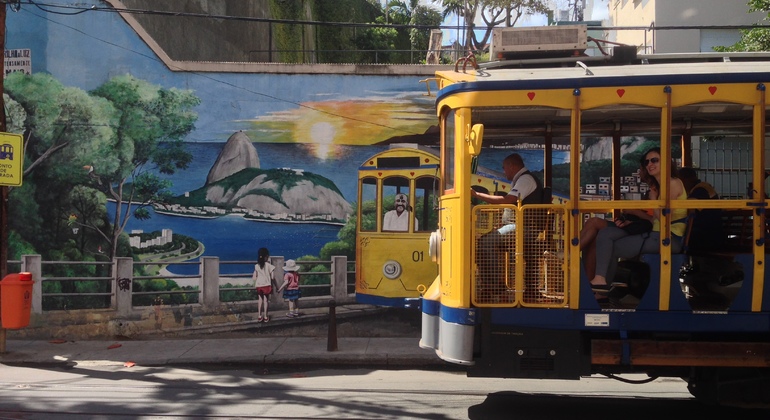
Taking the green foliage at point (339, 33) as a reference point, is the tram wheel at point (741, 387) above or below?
below

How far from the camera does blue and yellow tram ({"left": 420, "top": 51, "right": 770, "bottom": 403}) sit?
600 centimetres

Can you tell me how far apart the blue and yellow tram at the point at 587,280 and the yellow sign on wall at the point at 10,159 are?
25.6ft

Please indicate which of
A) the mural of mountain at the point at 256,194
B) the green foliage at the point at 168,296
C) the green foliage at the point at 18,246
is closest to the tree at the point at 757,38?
the mural of mountain at the point at 256,194

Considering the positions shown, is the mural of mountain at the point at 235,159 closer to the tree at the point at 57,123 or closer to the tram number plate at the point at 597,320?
the tree at the point at 57,123

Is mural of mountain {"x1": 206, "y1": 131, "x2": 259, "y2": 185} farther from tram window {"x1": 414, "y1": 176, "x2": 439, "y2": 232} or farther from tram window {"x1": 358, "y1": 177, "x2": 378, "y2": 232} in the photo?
tram window {"x1": 414, "y1": 176, "x2": 439, "y2": 232}

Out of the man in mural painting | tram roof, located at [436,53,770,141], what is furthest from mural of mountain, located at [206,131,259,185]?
tram roof, located at [436,53,770,141]

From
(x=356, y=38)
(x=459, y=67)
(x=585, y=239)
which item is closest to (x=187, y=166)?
(x=459, y=67)

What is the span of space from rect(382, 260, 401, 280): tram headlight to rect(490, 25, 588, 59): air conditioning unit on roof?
5.09 metres

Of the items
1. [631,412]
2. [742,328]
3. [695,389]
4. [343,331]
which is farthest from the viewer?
[343,331]

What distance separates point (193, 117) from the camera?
12.7 m

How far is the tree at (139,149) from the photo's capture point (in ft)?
41.4

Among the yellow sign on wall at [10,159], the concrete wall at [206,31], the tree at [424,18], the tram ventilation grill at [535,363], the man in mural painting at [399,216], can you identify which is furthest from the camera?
the tree at [424,18]

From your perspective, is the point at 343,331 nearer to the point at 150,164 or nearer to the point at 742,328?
the point at 150,164

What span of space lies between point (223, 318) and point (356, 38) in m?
27.5
